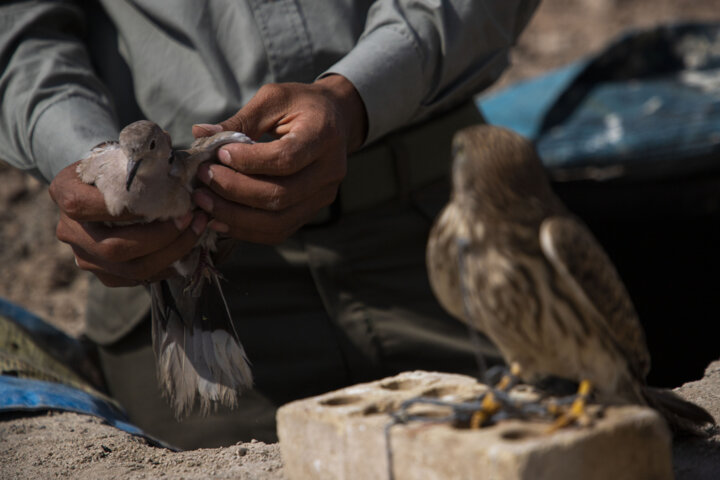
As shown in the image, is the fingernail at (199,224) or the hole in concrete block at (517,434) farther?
the fingernail at (199,224)

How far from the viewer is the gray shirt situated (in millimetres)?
2770

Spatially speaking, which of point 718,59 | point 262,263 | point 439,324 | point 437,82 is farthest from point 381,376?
point 718,59

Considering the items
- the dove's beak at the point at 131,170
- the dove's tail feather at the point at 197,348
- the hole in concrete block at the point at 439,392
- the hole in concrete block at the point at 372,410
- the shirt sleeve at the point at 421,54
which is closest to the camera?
the hole in concrete block at the point at 372,410

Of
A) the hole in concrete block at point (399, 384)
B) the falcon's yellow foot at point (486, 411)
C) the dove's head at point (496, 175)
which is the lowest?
the hole in concrete block at point (399, 384)

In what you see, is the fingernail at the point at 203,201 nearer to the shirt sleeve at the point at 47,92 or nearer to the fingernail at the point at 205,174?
the fingernail at the point at 205,174

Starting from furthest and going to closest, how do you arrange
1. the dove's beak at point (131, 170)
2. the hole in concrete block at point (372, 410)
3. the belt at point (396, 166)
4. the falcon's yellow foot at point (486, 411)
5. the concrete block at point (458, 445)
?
the belt at point (396, 166), the dove's beak at point (131, 170), the hole in concrete block at point (372, 410), the falcon's yellow foot at point (486, 411), the concrete block at point (458, 445)

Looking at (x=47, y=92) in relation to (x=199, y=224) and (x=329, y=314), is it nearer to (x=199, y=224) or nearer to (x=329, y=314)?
(x=199, y=224)

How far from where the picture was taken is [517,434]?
1742 mm

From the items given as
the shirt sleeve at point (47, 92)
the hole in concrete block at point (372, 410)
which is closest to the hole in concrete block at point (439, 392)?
the hole in concrete block at point (372, 410)

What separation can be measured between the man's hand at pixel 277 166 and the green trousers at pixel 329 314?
0.64 meters

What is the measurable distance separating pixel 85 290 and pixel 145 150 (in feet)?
13.3

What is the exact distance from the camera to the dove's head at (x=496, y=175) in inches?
67.6

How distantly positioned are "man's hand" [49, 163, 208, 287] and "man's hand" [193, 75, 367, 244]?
0.34ft

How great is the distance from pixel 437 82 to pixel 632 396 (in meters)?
1.42
